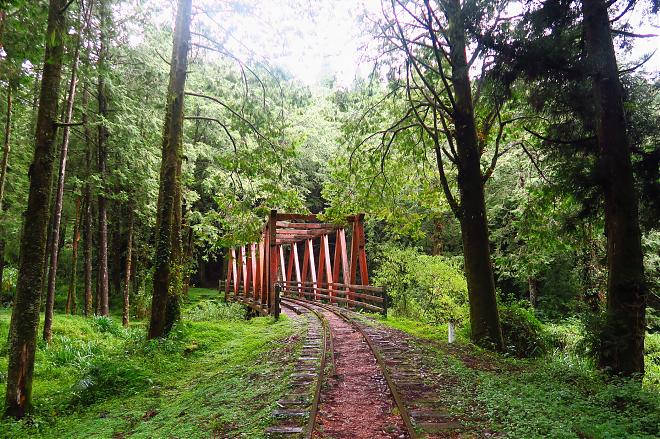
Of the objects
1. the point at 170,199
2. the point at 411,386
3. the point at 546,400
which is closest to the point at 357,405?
the point at 411,386

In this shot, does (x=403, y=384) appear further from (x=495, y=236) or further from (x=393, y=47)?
(x=495, y=236)

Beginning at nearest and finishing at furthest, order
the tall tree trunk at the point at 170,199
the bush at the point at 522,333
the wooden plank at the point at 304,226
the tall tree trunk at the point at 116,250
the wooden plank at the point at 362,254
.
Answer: the tall tree trunk at the point at 170,199 → the bush at the point at 522,333 → the wooden plank at the point at 362,254 → the wooden plank at the point at 304,226 → the tall tree trunk at the point at 116,250

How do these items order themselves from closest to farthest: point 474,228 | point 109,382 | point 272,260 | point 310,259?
point 109,382, point 474,228, point 272,260, point 310,259

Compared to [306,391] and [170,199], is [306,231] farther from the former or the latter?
[306,391]

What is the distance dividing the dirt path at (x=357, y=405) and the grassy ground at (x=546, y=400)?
780mm

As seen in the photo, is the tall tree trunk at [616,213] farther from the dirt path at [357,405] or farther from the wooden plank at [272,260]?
the wooden plank at [272,260]

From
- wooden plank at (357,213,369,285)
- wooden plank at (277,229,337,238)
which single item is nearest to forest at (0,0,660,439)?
wooden plank at (357,213,369,285)

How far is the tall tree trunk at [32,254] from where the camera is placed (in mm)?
5594

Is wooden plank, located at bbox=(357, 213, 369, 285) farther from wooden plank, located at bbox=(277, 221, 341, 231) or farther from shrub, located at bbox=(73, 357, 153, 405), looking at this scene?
shrub, located at bbox=(73, 357, 153, 405)

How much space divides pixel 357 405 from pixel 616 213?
4.38 m

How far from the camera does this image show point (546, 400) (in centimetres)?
486

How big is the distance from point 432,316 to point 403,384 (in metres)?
9.27

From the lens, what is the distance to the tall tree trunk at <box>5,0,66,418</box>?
5594 mm

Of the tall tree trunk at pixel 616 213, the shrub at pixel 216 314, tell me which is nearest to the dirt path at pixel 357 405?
the tall tree trunk at pixel 616 213
